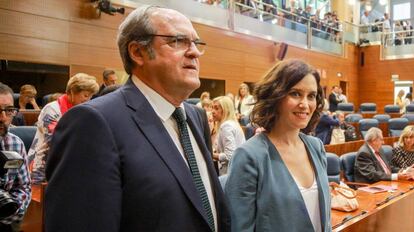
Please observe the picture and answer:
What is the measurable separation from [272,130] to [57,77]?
566 cm

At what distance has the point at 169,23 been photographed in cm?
100

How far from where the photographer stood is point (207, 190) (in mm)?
1047

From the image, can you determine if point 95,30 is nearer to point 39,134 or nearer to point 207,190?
point 39,134

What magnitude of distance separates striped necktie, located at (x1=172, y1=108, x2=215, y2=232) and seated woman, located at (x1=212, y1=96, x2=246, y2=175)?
7.65 feet

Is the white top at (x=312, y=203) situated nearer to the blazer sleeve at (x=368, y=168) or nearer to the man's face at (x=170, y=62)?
the man's face at (x=170, y=62)

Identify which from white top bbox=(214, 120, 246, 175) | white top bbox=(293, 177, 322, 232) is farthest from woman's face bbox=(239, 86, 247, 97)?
white top bbox=(293, 177, 322, 232)

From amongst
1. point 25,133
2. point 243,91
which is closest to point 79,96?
point 25,133

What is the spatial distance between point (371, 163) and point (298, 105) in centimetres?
291

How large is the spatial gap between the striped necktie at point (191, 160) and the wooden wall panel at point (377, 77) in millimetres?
14542

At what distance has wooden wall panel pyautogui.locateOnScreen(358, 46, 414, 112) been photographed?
14.1 meters

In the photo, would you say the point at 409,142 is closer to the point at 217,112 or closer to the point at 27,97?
the point at 217,112

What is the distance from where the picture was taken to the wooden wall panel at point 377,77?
46.2 ft

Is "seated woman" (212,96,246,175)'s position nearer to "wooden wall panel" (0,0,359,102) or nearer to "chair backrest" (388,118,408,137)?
"wooden wall panel" (0,0,359,102)

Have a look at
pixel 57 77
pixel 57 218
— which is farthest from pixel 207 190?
pixel 57 77
